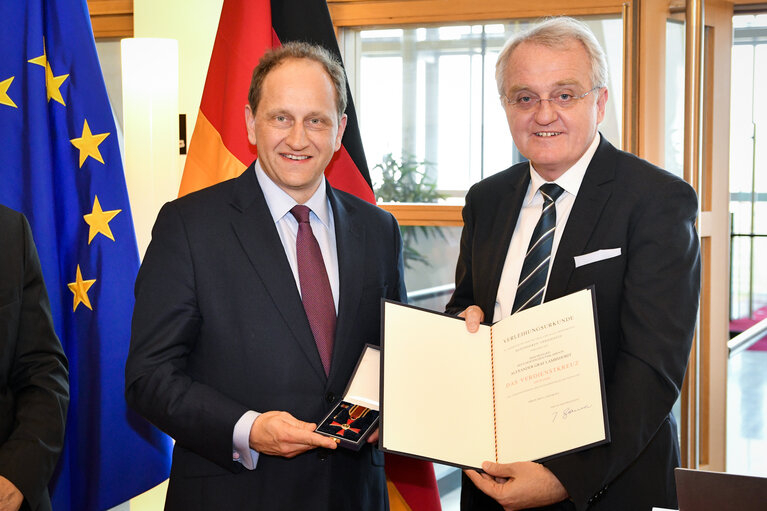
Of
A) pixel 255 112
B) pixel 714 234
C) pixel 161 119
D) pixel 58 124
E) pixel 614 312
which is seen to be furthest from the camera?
pixel 714 234

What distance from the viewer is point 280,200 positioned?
1.84m

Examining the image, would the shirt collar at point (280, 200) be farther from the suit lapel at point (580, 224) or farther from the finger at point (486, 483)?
the finger at point (486, 483)

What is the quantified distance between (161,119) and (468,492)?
1727 mm

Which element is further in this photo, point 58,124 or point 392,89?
point 392,89

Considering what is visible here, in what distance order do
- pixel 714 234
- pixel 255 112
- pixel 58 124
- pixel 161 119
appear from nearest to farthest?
pixel 255 112
pixel 58 124
pixel 161 119
pixel 714 234

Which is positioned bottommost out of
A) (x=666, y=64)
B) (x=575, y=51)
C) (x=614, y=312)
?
(x=614, y=312)

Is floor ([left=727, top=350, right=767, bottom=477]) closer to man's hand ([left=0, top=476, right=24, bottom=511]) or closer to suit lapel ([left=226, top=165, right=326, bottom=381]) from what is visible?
suit lapel ([left=226, top=165, right=326, bottom=381])

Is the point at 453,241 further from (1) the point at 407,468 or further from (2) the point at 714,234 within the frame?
(1) the point at 407,468

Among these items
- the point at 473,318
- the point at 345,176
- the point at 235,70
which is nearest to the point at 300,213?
the point at 473,318

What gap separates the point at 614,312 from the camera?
1691 millimetres

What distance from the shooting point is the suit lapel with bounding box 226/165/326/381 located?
171 cm

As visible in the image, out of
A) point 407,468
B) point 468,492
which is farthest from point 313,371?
point 407,468

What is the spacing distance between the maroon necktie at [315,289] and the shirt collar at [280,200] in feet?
0.09

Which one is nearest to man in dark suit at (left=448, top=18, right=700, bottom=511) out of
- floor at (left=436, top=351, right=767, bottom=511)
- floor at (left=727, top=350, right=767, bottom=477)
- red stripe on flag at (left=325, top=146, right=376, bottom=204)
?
red stripe on flag at (left=325, top=146, right=376, bottom=204)
